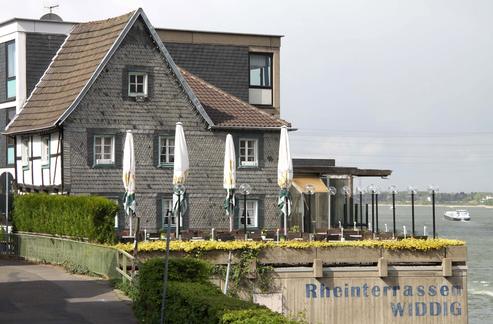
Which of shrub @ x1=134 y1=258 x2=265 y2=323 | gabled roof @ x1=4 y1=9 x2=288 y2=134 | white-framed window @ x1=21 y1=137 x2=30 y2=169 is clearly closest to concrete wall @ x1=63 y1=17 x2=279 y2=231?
gabled roof @ x1=4 y1=9 x2=288 y2=134

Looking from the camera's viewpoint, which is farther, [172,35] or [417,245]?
[172,35]

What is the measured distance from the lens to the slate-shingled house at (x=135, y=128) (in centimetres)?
4625

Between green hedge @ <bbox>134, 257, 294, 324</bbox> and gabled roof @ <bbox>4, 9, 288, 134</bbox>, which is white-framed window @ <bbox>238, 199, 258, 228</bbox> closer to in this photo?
gabled roof @ <bbox>4, 9, 288, 134</bbox>

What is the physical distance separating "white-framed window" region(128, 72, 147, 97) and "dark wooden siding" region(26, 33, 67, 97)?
5.38m

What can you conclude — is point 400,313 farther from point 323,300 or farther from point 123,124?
point 123,124

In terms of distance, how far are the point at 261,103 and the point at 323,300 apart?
848 inches

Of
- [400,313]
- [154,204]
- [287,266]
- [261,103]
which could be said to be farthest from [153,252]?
[261,103]

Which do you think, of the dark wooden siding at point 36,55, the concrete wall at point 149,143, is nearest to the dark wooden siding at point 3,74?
the dark wooden siding at point 36,55

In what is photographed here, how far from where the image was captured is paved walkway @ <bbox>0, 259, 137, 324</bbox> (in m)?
25.3

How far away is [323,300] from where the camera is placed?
35.0 m

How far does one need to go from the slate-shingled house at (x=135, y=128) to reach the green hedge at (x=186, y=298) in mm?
21778

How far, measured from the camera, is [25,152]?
50000 millimetres

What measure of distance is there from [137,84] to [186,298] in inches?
1072

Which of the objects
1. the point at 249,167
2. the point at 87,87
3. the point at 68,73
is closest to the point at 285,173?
the point at 249,167
